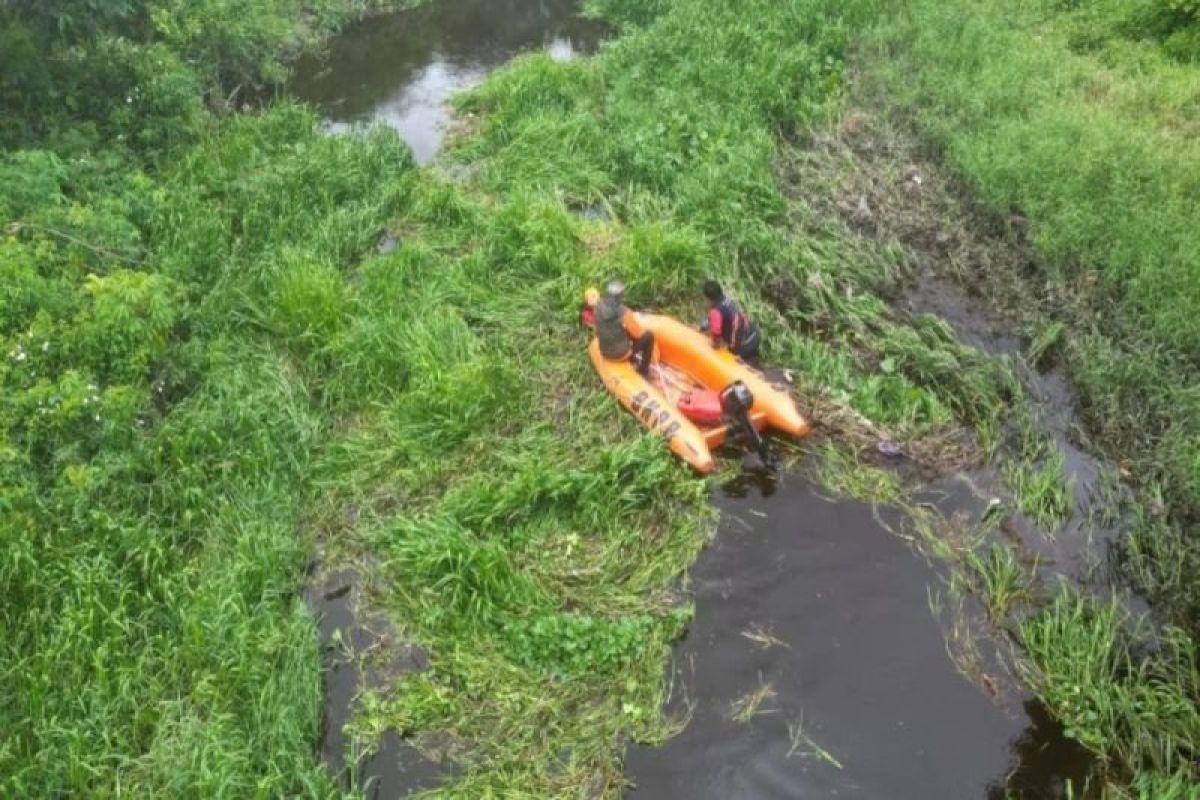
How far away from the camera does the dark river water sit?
16.1 metres

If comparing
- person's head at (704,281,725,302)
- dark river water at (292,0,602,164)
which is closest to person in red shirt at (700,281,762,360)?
person's head at (704,281,725,302)

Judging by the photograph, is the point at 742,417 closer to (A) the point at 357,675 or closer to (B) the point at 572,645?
(B) the point at 572,645

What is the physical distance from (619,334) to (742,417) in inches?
62.3

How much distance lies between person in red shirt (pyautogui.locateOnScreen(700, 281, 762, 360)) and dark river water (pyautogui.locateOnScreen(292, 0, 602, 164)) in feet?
23.6

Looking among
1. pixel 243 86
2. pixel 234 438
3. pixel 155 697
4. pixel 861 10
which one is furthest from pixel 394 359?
pixel 861 10

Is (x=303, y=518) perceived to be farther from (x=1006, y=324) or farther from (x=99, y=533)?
(x=1006, y=324)

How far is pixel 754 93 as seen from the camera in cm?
1352

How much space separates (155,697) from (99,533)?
1537 millimetres

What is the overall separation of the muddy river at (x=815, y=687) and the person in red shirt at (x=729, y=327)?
1473 millimetres

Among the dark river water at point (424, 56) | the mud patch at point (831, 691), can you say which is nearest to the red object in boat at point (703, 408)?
the mud patch at point (831, 691)

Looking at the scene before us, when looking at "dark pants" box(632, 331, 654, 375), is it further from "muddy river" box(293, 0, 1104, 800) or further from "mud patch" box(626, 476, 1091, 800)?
"mud patch" box(626, 476, 1091, 800)

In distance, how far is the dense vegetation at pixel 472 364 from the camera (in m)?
6.46

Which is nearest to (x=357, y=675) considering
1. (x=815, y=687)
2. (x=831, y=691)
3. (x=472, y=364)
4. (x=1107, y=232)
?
(x=472, y=364)

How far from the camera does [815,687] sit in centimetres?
674
